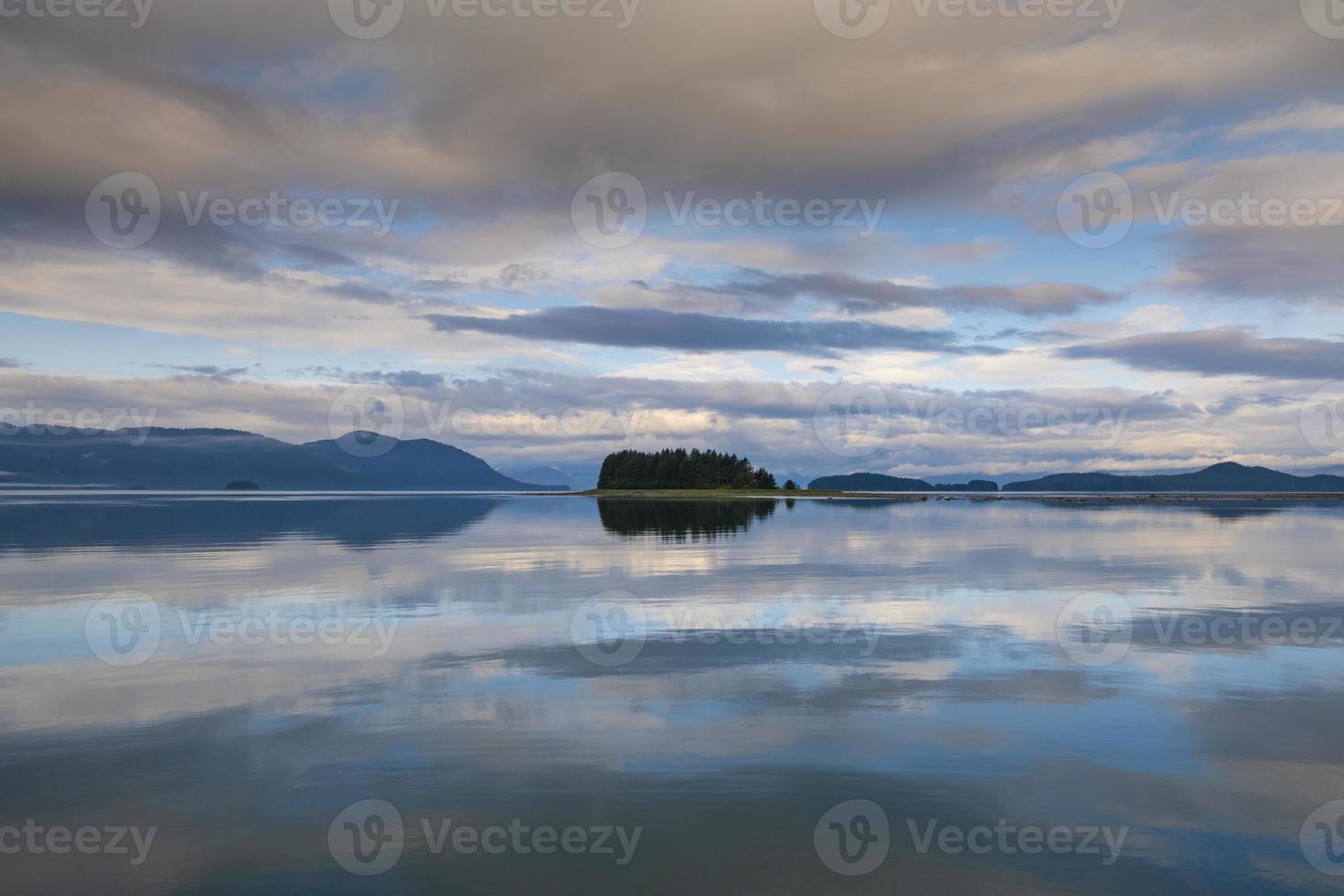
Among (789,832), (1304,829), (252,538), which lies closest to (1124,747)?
(1304,829)

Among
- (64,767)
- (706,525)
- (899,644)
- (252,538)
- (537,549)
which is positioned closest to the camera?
(64,767)

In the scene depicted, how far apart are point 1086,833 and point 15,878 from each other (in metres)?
15.2

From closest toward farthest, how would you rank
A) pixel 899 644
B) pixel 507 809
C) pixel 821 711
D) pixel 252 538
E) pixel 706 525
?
1. pixel 507 809
2. pixel 821 711
3. pixel 899 644
4. pixel 252 538
5. pixel 706 525

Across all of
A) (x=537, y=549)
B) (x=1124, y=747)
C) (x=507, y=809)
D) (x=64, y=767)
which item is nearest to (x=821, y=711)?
(x=1124, y=747)

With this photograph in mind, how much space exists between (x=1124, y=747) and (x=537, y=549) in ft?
152

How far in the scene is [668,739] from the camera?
16312mm

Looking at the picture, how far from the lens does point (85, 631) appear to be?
2681 cm

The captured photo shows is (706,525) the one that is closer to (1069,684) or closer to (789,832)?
(1069,684)

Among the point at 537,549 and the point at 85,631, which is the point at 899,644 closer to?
the point at 85,631

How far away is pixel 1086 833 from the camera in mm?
12258

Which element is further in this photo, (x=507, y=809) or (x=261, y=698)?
(x=261, y=698)

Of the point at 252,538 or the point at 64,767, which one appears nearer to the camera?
the point at 64,767

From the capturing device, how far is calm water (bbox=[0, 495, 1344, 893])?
11438 mm

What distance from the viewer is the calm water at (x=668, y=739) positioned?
11.4 meters
